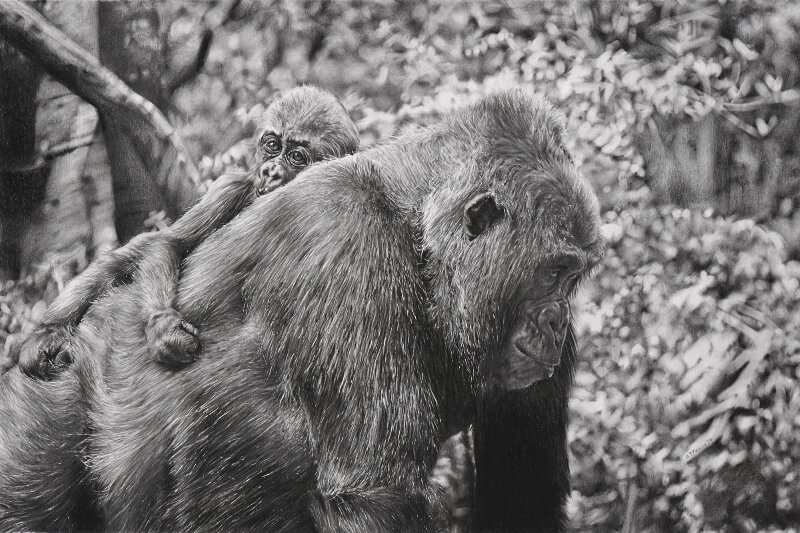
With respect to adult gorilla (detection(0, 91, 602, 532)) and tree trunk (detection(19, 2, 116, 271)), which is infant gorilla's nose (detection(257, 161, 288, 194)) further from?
tree trunk (detection(19, 2, 116, 271))

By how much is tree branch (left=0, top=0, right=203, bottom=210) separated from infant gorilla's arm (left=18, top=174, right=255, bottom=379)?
0.13 m

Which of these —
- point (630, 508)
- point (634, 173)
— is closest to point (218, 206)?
point (634, 173)

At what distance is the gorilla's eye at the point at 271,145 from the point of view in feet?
6.88

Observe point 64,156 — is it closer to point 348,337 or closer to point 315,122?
point 315,122

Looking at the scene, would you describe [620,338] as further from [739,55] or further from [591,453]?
[739,55]

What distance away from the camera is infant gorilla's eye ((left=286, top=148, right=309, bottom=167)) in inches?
81.2

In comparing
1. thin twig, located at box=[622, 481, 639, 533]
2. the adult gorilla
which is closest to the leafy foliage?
thin twig, located at box=[622, 481, 639, 533]

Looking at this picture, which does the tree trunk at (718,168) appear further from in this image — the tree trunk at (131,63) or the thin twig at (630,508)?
the tree trunk at (131,63)

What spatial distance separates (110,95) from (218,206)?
0.50 metres

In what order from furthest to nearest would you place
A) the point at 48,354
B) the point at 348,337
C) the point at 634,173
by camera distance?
the point at 634,173
the point at 48,354
the point at 348,337

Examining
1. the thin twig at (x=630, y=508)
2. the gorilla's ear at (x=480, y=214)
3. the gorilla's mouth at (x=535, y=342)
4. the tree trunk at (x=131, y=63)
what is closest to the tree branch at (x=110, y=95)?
the tree trunk at (x=131, y=63)

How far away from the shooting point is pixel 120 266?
202cm

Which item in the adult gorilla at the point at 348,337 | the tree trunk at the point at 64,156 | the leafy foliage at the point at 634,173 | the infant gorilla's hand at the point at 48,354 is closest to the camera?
the adult gorilla at the point at 348,337

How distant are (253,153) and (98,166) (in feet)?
1.44
